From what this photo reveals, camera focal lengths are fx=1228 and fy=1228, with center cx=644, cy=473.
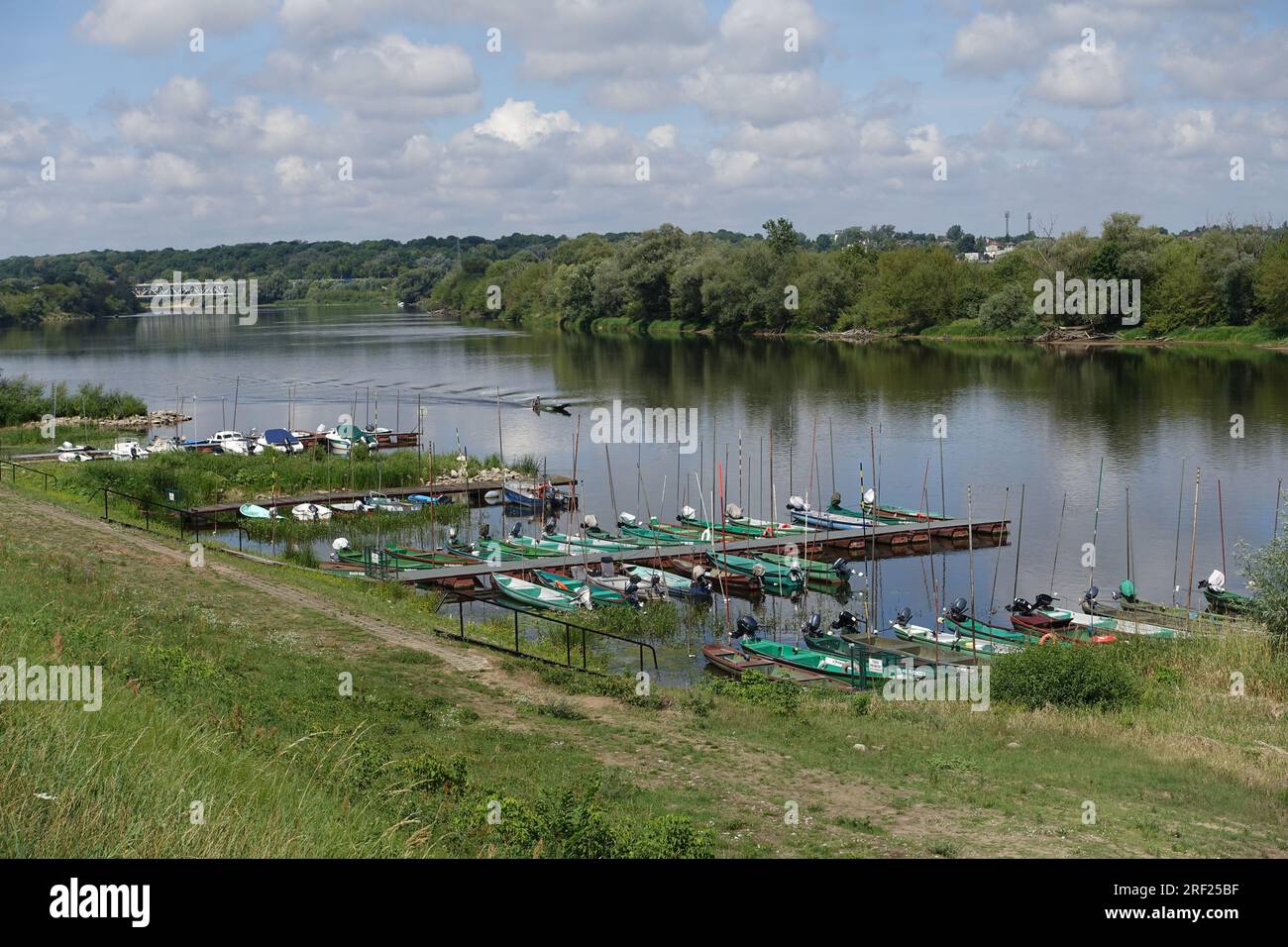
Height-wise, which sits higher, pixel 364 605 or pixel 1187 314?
pixel 1187 314

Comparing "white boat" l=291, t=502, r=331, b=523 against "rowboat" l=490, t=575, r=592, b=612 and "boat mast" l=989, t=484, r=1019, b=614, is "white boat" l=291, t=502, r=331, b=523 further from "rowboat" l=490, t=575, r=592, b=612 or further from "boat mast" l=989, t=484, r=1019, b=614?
"boat mast" l=989, t=484, r=1019, b=614

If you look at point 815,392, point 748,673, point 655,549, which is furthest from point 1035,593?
point 815,392

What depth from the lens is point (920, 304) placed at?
124562mm

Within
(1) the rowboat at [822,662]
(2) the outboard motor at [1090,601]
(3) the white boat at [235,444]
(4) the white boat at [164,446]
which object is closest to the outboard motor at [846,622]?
(1) the rowboat at [822,662]

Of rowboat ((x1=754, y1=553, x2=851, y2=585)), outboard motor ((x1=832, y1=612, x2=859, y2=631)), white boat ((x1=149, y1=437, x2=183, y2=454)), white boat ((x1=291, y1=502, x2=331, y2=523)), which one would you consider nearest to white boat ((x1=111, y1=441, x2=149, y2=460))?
white boat ((x1=149, y1=437, x2=183, y2=454))

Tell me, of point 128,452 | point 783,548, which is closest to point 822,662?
point 783,548

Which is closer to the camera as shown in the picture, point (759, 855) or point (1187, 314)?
point (759, 855)

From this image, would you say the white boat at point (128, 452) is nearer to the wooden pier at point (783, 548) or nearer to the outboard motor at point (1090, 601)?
the wooden pier at point (783, 548)

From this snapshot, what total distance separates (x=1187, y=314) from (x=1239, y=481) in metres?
61.7

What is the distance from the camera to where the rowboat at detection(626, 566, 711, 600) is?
35406 mm

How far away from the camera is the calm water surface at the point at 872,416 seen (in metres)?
42.4

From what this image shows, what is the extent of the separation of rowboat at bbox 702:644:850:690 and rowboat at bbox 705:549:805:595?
25.8ft

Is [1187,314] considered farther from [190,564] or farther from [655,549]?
[190,564]

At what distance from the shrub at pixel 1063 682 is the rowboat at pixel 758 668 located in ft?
13.8
